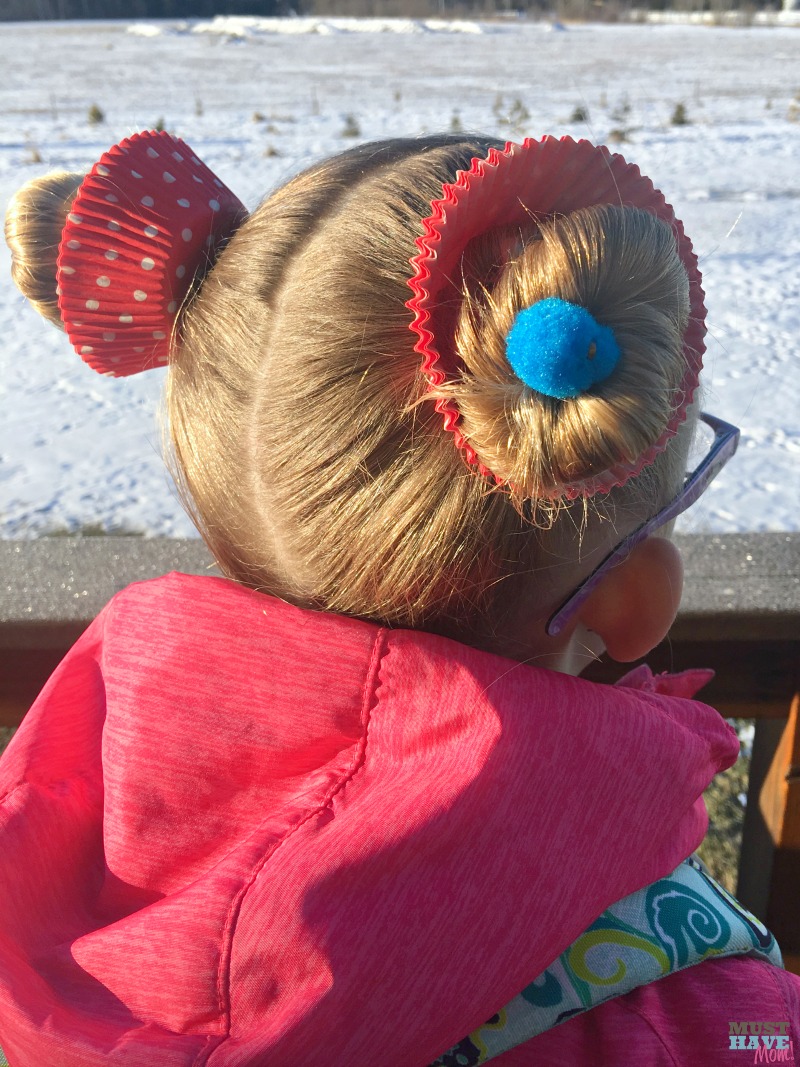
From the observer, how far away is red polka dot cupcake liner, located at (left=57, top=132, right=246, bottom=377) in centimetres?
98

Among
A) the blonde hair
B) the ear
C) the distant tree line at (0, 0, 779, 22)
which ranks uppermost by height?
the distant tree line at (0, 0, 779, 22)

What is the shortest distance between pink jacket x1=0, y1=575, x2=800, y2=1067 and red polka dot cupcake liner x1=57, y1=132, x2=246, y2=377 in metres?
0.29

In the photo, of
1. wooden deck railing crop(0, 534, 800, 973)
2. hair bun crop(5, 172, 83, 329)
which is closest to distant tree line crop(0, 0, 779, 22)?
wooden deck railing crop(0, 534, 800, 973)

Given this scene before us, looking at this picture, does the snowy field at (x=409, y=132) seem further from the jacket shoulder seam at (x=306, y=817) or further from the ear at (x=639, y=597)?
the jacket shoulder seam at (x=306, y=817)

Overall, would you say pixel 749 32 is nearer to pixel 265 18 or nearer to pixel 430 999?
pixel 265 18

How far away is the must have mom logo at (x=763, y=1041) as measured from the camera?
34.0 inches

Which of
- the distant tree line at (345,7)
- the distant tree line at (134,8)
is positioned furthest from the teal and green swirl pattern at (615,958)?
the distant tree line at (134,8)

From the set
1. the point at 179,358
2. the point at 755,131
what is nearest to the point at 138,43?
the point at 755,131

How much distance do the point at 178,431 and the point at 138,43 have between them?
20.9m

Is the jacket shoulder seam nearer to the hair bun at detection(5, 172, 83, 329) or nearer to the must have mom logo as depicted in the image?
the must have mom logo

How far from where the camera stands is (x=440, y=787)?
81 cm

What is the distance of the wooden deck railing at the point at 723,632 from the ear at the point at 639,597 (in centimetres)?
59

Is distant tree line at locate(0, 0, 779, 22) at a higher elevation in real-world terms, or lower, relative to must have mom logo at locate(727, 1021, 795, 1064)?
higher

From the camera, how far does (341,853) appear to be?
31.4 inches
